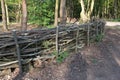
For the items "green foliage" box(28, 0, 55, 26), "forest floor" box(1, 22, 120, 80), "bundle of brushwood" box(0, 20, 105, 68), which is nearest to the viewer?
"bundle of brushwood" box(0, 20, 105, 68)

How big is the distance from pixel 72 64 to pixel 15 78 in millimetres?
2050

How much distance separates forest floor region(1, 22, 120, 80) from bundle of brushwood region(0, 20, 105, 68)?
423 mm

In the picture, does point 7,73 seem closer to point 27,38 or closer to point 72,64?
point 27,38

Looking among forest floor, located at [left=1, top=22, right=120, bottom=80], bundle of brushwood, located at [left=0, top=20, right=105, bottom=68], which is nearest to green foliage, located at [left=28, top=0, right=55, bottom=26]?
bundle of brushwood, located at [left=0, top=20, right=105, bottom=68]

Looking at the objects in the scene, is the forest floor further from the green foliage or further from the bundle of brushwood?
the green foliage

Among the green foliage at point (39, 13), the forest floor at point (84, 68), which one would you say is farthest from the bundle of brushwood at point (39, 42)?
the green foliage at point (39, 13)

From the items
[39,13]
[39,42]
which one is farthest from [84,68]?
[39,13]

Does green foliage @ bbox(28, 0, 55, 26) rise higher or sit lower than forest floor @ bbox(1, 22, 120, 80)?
higher

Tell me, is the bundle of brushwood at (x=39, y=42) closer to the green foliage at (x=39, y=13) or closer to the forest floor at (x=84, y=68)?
the forest floor at (x=84, y=68)

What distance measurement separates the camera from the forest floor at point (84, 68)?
6.30m

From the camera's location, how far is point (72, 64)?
7.07m

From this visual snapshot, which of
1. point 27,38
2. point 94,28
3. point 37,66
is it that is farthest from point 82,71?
point 94,28

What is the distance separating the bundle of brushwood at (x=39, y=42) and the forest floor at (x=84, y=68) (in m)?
0.42

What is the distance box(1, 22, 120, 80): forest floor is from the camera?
6.30m
